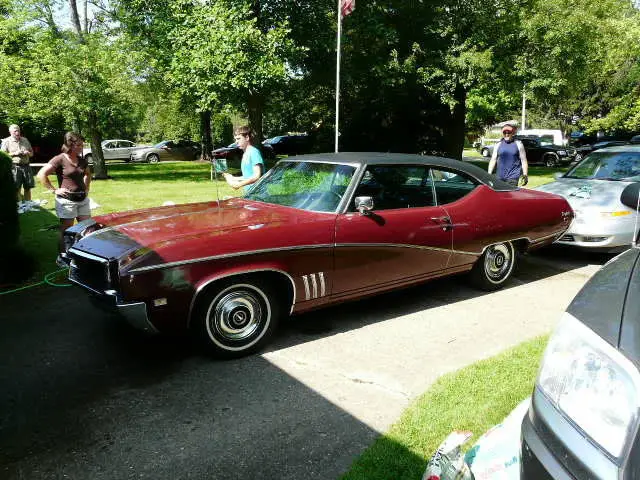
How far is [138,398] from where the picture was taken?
3.43 m

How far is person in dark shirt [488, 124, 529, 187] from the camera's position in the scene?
7.97 m

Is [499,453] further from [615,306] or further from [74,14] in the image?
[74,14]

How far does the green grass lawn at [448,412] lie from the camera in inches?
106

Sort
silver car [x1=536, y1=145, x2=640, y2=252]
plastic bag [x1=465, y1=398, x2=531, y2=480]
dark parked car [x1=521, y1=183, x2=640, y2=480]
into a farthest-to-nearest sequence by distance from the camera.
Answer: silver car [x1=536, y1=145, x2=640, y2=252] < plastic bag [x1=465, y1=398, x2=531, y2=480] < dark parked car [x1=521, y1=183, x2=640, y2=480]

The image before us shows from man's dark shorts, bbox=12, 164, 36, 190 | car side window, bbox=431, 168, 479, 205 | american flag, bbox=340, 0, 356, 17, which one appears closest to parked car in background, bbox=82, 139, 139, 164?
man's dark shorts, bbox=12, 164, 36, 190

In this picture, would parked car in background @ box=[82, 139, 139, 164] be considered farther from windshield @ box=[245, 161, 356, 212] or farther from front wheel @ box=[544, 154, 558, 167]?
windshield @ box=[245, 161, 356, 212]

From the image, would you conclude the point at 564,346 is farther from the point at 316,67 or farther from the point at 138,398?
the point at 316,67

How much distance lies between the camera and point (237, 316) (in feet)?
13.1

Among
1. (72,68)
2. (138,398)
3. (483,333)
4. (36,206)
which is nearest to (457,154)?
(72,68)

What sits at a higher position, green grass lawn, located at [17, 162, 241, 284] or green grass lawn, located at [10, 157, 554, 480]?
green grass lawn, located at [17, 162, 241, 284]

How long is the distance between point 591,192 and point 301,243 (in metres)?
5.12

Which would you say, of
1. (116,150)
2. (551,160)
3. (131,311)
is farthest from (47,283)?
(551,160)

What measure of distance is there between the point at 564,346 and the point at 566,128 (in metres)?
47.1

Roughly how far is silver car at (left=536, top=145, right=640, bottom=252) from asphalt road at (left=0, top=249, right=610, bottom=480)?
1.80m
